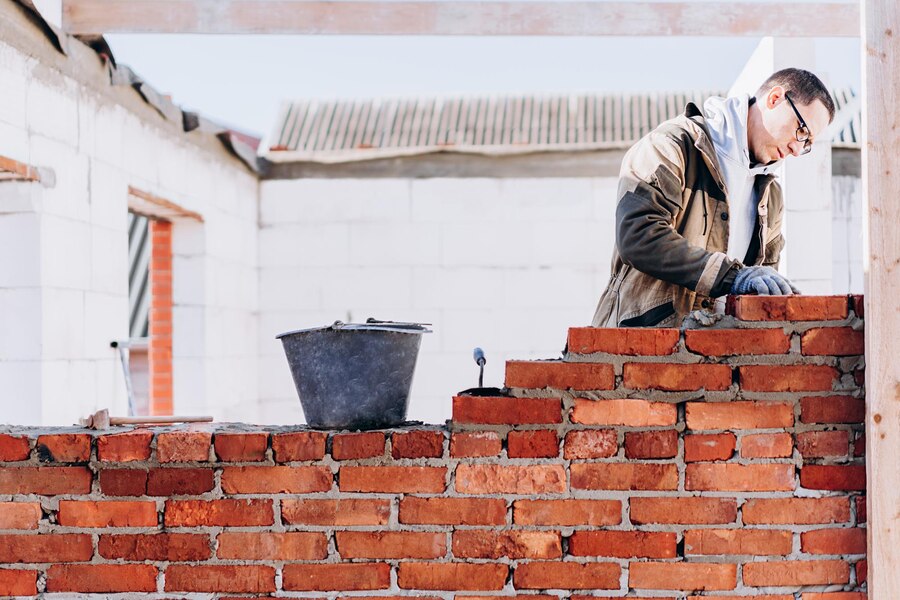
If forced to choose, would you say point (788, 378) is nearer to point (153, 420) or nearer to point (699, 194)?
point (699, 194)

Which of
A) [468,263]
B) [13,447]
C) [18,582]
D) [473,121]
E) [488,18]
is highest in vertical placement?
[473,121]

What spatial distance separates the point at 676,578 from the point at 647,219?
82 cm

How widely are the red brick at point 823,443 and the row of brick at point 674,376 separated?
97 millimetres

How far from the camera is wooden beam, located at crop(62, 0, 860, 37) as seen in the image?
3.87 m

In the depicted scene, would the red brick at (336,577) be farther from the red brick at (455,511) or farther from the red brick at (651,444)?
the red brick at (651,444)

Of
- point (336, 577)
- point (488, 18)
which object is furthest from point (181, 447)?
point (488, 18)

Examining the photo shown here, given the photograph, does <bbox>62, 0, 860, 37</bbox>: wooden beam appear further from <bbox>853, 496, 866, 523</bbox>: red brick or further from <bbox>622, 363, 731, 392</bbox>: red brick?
<bbox>853, 496, 866, 523</bbox>: red brick

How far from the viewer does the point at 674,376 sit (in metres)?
1.90

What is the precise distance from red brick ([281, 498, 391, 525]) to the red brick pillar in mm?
3625

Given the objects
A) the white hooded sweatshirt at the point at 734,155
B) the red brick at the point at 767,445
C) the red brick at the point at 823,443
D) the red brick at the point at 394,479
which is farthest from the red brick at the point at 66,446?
the white hooded sweatshirt at the point at 734,155

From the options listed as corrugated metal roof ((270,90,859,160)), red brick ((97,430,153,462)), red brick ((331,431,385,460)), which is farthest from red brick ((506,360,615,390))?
corrugated metal roof ((270,90,859,160))

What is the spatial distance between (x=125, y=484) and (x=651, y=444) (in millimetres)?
1159

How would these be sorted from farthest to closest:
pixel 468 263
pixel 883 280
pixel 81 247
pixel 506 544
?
pixel 468 263
pixel 81 247
pixel 506 544
pixel 883 280

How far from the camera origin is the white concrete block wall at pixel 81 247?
11.6ft
